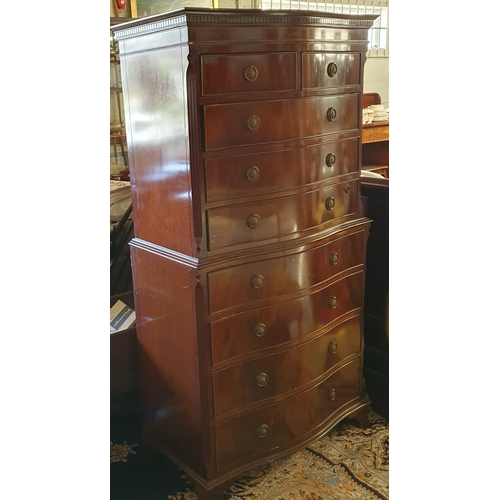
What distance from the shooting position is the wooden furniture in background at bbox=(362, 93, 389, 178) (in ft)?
15.0

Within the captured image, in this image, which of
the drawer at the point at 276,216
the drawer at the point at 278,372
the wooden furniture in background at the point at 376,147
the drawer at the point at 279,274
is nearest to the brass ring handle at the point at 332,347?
the drawer at the point at 278,372

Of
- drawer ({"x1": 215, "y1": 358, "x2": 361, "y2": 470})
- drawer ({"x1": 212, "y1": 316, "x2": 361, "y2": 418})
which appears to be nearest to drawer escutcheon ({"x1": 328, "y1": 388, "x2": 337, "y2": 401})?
drawer ({"x1": 215, "y1": 358, "x2": 361, "y2": 470})

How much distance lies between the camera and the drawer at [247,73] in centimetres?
161

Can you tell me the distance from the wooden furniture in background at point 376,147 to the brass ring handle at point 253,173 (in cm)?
287

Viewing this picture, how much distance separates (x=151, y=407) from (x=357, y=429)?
85 centimetres

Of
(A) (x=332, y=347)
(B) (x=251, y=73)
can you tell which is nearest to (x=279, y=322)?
(A) (x=332, y=347)

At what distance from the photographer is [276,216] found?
185 centimetres

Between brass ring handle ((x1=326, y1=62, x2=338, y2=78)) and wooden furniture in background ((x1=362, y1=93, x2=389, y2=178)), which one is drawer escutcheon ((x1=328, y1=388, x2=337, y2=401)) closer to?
brass ring handle ((x1=326, y1=62, x2=338, y2=78))

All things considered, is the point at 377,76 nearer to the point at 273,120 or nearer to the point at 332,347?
the point at 332,347

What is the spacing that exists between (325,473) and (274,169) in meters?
1.12

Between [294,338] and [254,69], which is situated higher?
[254,69]
